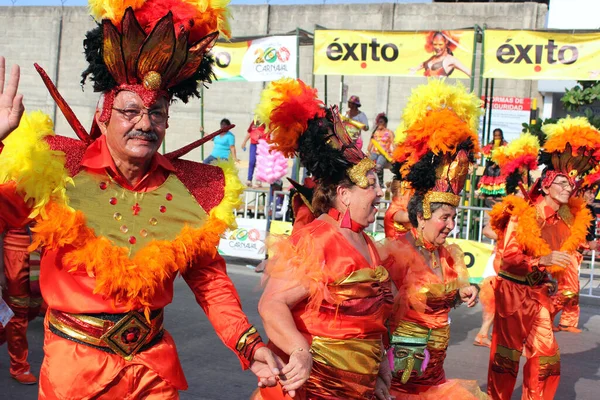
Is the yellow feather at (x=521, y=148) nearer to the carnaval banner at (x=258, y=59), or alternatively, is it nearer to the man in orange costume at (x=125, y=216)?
the man in orange costume at (x=125, y=216)

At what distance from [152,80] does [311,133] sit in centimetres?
96

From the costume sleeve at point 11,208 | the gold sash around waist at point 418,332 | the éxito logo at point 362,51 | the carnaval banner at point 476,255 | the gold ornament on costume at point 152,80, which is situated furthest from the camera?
the éxito logo at point 362,51

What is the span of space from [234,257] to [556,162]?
7.50 m

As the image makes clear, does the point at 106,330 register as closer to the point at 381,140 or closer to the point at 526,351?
the point at 526,351

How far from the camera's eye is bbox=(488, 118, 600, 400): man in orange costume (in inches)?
237

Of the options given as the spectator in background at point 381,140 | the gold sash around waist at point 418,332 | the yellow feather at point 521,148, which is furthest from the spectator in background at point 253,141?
the gold sash around waist at point 418,332

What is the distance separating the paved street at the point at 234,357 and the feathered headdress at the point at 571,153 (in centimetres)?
199

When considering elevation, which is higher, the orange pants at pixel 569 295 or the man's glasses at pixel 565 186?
the man's glasses at pixel 565 186

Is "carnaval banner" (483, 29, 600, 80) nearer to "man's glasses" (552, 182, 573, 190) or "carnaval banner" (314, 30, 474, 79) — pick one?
"carnaval banner" (314, 30, 474, 79)

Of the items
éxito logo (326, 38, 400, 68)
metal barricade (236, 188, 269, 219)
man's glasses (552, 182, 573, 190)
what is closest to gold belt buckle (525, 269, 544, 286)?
man's glasses (552, 182, 573, 190)

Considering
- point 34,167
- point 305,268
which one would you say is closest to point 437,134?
point 305,268

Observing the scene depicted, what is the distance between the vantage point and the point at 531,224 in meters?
6.07

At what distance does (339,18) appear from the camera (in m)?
18.7

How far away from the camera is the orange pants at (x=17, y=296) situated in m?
6.21
